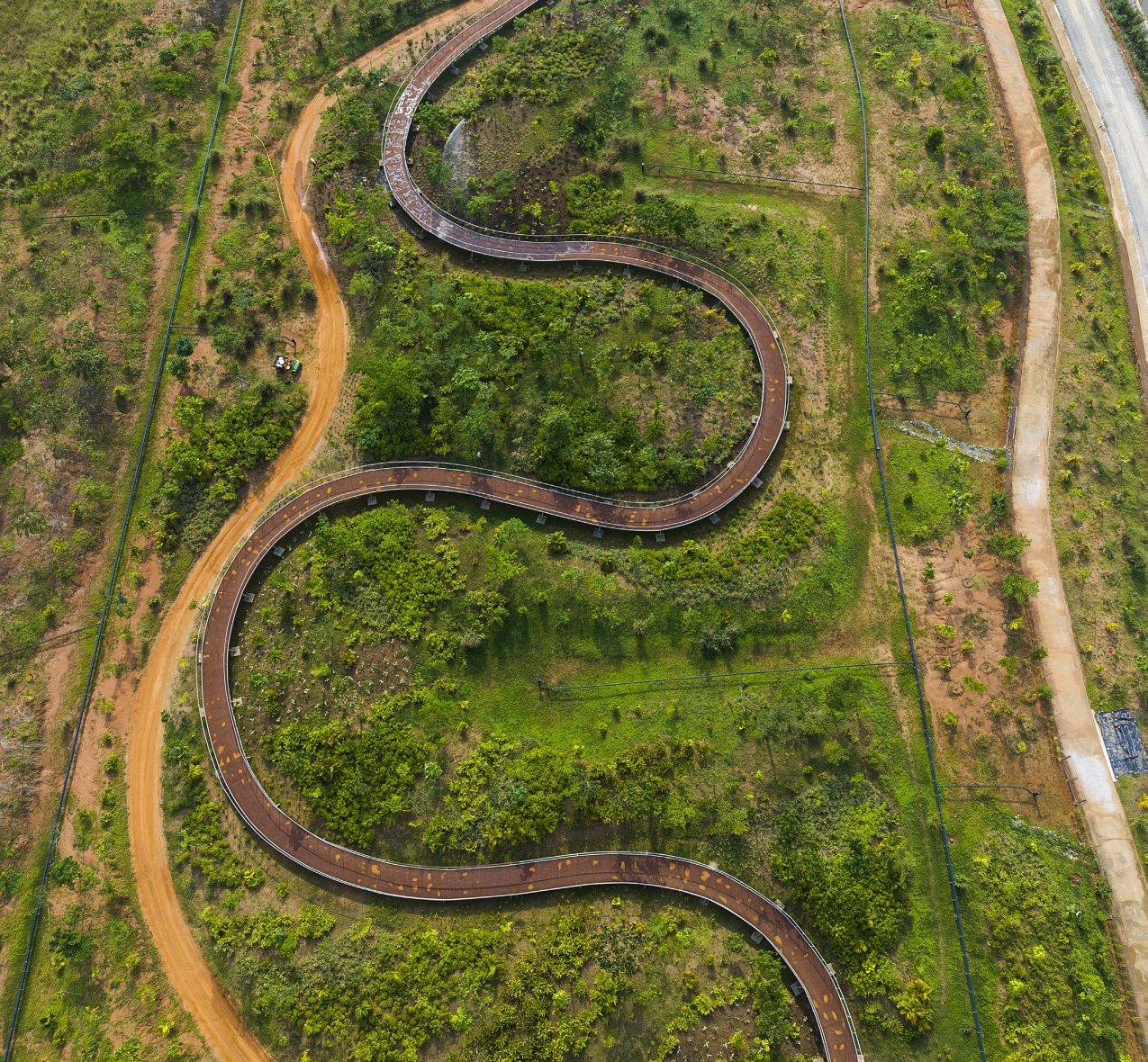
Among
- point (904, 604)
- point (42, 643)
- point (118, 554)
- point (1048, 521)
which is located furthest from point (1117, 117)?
point (42, 643)

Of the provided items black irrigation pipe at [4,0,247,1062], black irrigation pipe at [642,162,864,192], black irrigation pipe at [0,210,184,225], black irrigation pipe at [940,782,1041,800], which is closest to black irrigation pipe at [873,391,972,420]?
black irrigation pipe at [642,162,864,192]

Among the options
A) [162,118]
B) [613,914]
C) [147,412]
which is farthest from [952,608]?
[162,118]

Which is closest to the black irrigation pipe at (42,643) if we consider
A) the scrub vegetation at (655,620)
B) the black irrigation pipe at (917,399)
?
the scrub vegetation at (655,620)

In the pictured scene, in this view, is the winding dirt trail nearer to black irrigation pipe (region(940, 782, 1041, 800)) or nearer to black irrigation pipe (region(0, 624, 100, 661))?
black irrigation pipe (region(0, 624, 100, 661))

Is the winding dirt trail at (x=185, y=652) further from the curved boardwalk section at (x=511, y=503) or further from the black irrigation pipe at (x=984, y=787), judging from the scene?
the black irrigation pipe at (x=984, y=787)

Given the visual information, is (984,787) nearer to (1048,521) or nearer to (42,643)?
(1048,521)
